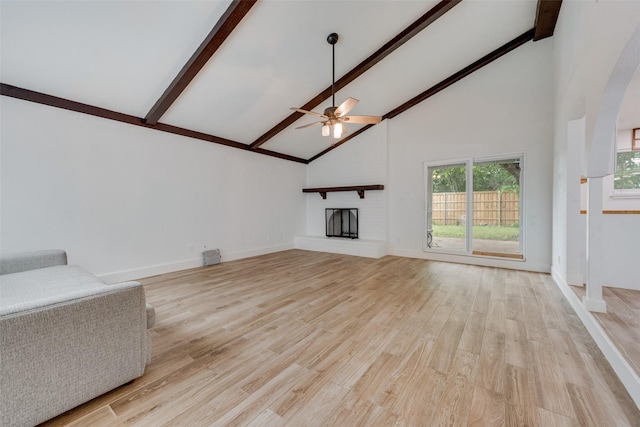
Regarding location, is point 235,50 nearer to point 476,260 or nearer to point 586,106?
point 586,106

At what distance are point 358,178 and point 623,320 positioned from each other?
15.9 ft

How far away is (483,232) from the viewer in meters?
4.92

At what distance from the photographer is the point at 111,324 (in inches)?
58.9

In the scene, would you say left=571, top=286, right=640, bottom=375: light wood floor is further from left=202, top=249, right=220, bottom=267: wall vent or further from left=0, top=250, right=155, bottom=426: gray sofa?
left=202, top=249, right=220, bottom=267: wall vent

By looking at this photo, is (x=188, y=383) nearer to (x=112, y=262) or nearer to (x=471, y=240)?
(x=112, y=262)

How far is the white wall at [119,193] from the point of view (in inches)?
121

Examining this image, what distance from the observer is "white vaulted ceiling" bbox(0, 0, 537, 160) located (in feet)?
8.40

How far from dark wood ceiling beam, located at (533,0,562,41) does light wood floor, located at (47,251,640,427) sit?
3.88m

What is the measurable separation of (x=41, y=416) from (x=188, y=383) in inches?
26.4

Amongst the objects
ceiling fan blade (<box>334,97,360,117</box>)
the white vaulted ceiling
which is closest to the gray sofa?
the white vaulted ceiling

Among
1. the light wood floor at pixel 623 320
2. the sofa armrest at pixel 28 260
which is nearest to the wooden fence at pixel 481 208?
the light wood floor at pixel 623 320

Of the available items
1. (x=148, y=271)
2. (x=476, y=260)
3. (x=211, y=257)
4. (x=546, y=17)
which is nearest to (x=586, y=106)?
(x=546, y=17)

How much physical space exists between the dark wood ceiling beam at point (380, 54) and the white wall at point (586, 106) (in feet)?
4.69

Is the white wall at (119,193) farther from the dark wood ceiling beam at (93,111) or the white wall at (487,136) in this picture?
the white wall at (487,136)
